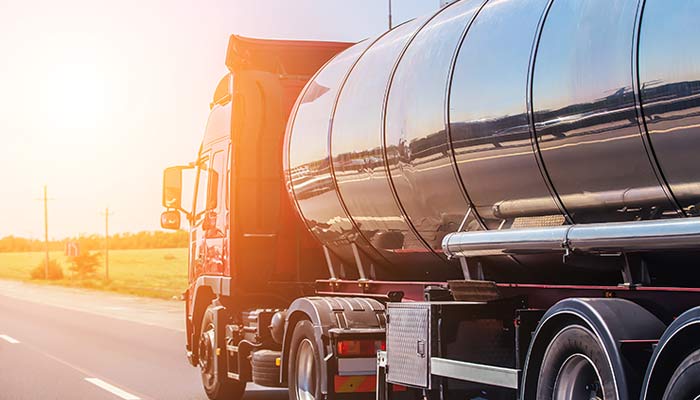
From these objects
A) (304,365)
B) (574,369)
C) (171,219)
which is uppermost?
(171,219)

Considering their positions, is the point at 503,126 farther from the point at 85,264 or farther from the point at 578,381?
the point at 85,264

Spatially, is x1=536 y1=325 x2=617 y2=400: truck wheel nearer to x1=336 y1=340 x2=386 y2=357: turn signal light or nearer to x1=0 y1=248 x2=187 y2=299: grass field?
x1=336 y1=340 x2=386 y2=357: turn signal light

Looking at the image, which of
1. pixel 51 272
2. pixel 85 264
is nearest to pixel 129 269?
pixel 51 272

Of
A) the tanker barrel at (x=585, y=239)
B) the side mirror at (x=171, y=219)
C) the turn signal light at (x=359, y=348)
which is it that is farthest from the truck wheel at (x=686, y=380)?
the side mirror at (x=171, y=219)

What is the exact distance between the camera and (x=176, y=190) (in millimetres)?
14344

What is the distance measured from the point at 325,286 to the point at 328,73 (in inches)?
77.3

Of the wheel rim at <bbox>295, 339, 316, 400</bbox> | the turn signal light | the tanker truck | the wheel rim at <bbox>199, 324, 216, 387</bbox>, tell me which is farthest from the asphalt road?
the turn signal light

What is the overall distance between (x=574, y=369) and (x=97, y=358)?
1489cm

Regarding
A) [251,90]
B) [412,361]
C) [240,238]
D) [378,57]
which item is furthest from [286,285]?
[412,361]

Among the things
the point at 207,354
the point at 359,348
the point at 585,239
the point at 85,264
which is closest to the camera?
the point at 585,239

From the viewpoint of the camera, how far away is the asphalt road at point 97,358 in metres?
15.1

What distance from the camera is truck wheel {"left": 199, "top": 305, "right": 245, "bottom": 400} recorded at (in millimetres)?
13273

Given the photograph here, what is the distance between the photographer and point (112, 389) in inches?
598

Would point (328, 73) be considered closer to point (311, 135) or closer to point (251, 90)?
point (311, 135)
